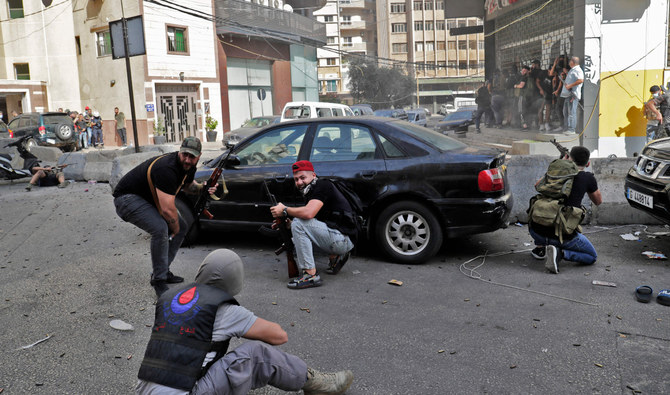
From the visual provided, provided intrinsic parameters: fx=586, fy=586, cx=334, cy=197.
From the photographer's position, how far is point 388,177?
606cm

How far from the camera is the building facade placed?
2886cm

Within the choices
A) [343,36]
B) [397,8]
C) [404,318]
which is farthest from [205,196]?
[343,36]

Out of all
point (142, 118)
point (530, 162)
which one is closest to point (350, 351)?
point (530, 162)

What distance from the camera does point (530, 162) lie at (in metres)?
7.77

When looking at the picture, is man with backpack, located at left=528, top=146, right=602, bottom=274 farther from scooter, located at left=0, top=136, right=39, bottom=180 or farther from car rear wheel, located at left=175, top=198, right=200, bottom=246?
scooter, located at left=0, top=136, right=39, bottom=180

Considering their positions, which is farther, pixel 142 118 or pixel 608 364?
pixel 142 118

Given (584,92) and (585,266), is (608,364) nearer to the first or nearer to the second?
(585,266)

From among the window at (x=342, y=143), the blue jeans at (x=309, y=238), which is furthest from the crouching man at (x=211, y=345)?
the window at (x=342, y=143)

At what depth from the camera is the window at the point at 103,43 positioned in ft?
98.4

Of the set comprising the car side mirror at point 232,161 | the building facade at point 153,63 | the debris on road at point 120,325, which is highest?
the building facade at point 153,63

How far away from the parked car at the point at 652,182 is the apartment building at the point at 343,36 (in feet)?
250

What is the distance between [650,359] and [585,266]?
2217 mm

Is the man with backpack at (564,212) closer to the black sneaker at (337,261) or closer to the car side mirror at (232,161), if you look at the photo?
the black sneaker at (337,261)

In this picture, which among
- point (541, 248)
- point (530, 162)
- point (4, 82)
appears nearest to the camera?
point (541, 248)
